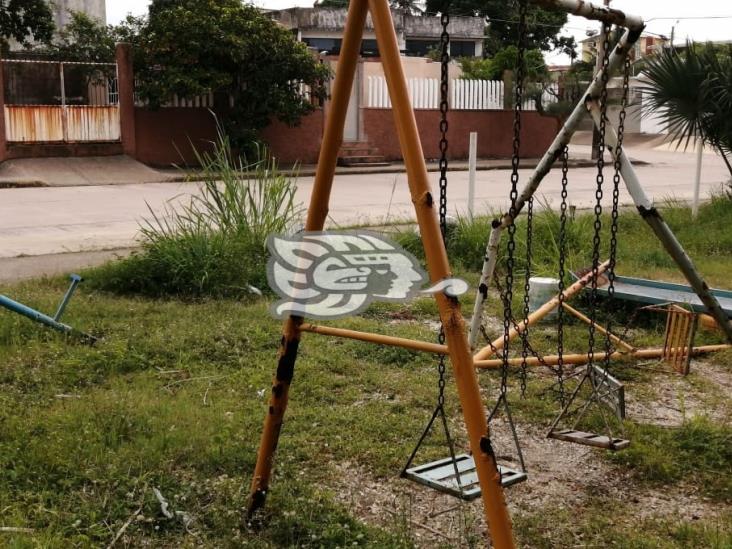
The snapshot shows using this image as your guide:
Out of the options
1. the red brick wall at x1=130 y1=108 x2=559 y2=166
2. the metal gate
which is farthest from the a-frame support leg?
the metal gate

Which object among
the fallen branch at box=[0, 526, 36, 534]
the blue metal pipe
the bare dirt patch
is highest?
the blue metal pipe

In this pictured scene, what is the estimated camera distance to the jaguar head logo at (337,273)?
3170 mm

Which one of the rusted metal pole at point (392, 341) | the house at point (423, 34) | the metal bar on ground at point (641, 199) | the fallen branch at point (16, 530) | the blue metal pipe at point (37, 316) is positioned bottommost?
the fallen branch at point (16, 530)

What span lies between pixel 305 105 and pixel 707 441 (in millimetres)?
16548

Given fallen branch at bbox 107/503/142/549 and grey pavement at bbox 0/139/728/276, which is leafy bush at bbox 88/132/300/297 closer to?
grey pavement at bbox 0/139/728/276

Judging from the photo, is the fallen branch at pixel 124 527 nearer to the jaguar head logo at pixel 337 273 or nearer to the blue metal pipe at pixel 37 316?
the jaguar head logo at pixel 337 273

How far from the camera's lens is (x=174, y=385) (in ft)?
16.6

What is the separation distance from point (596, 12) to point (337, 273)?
127 cm

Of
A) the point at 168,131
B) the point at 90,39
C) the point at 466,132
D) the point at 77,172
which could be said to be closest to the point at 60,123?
the point at 77,172

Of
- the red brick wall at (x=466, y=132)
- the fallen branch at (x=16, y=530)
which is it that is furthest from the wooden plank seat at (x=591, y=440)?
the red brick wall at (x=466, y=132)

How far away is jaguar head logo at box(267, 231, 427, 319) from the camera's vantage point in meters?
3.17

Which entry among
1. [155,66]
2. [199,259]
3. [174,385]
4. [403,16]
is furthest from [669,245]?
[403,16]

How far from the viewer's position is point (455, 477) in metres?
3.31

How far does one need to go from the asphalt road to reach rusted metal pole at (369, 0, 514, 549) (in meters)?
4.83
